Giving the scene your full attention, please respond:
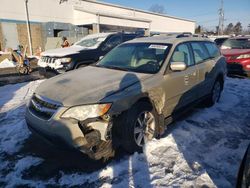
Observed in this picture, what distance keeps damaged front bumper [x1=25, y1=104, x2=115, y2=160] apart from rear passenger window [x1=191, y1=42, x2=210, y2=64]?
2840 millimetres

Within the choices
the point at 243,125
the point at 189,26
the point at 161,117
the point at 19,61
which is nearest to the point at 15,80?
the point at 19,61

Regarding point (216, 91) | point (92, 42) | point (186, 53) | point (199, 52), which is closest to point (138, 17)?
point (92, 42)

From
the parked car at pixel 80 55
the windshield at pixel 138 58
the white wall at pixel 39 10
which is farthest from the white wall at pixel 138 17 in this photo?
the windshield at pixel 138 58

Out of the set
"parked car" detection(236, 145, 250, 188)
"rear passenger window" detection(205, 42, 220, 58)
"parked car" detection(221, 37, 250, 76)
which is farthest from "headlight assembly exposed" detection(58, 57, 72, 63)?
"parked car" detection(221, 37, 250, 76)

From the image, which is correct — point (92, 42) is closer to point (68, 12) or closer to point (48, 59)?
point (48, 59)

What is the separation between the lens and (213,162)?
11.4 ft

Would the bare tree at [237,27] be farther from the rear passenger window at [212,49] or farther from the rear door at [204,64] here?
the rear door at [204,64]

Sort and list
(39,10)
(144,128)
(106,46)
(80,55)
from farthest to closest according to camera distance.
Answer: (39,10)
(106,46)
(80,55)
(144,128)

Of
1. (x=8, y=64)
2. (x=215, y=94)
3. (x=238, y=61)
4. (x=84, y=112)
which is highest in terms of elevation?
(x=84, y=112)

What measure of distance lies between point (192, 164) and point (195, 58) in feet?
7.94

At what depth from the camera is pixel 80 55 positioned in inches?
306

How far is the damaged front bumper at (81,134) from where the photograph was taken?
302cm

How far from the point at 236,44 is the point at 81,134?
11120 millimetres

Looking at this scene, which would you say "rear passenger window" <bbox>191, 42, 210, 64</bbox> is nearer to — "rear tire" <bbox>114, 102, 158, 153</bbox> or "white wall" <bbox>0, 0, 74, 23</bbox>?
"rear tire" <bbox>114, 102, 158, 153</bbox>
